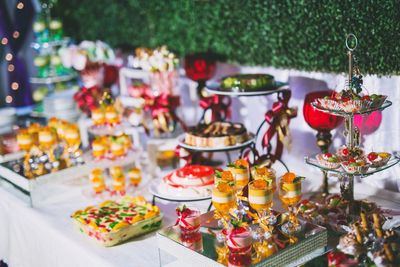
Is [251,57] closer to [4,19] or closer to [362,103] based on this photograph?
[362,103]

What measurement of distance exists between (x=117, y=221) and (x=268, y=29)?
3.58 feet

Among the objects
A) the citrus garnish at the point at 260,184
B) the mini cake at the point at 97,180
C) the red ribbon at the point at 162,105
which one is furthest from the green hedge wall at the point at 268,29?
the mini cake at the point at 97,180

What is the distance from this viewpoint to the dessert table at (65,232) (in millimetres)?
1763

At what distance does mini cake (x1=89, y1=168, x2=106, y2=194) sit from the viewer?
2.27m

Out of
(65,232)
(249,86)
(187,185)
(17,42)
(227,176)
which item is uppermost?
(17,42)

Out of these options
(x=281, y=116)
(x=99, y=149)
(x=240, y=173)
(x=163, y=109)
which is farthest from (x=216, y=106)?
(x=240, y=173)

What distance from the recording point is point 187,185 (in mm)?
1938

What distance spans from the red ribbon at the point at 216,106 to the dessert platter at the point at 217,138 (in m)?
0.16

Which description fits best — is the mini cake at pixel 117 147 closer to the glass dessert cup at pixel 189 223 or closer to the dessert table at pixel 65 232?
the dessert table at pixel 65 232

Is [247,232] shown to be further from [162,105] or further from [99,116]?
[99,116]

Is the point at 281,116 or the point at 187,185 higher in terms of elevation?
the point at 281,116

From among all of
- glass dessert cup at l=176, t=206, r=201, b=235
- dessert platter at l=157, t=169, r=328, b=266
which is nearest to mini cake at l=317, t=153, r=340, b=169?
dessert platter at l=157, t=169, r=328, b=266

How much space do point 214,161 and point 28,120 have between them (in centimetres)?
136

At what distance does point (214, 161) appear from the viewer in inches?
101
